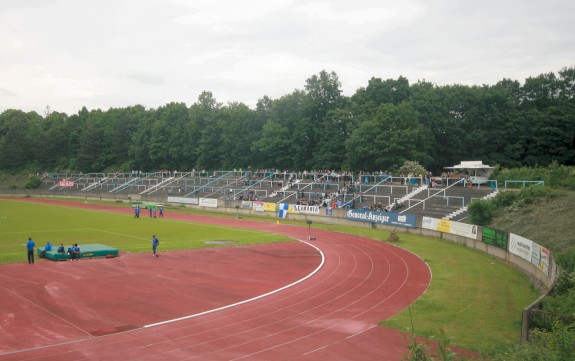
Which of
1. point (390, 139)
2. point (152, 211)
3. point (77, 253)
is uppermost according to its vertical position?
point (390, 139)

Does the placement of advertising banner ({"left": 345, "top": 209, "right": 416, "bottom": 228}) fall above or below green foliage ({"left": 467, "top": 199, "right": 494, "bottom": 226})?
below

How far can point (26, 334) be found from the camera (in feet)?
53.6

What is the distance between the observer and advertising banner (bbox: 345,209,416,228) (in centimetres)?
4482

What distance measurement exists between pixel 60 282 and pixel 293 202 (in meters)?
39.5

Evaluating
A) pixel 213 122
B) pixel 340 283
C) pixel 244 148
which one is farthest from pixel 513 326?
pixel 213 122

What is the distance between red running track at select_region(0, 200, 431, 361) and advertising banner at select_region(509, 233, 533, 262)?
18.5 feet

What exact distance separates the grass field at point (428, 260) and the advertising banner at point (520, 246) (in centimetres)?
112

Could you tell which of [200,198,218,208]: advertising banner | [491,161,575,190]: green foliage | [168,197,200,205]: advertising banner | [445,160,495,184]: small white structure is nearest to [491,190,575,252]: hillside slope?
[491,161,575,190]: green foliage

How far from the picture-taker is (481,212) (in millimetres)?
36469

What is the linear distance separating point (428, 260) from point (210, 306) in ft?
54.4

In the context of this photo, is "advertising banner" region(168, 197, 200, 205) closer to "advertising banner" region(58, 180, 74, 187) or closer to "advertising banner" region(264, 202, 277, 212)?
"advertising banner" region(264, 202, 277, 212)

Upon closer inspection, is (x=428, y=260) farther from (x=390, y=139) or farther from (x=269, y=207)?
(x=390, y=139)

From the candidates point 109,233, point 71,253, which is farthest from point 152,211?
point 71,253

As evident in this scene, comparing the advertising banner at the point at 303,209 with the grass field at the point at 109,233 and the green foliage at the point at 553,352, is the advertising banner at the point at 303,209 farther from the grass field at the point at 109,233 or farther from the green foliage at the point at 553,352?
the green foliage at the point at 553,352
